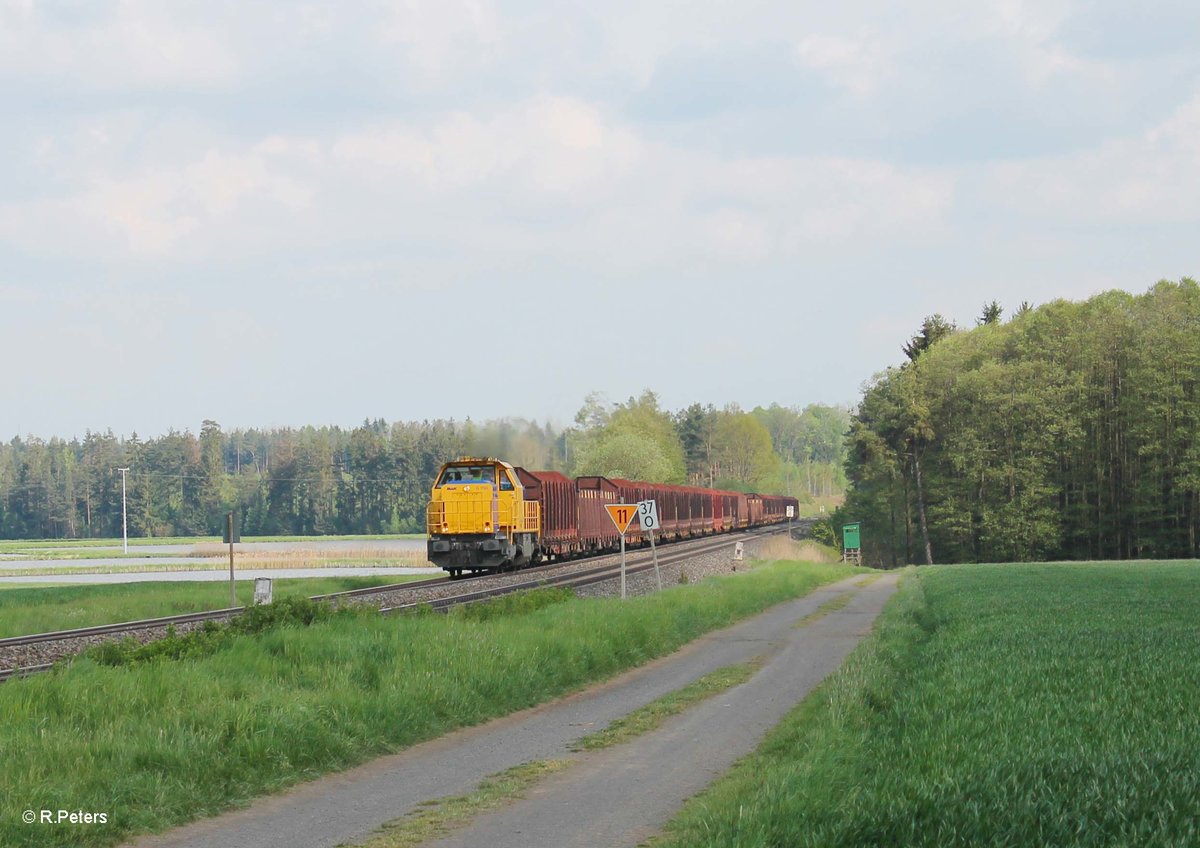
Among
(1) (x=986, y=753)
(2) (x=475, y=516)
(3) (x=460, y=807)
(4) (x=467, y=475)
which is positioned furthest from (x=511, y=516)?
(1) (x=986, y=753)

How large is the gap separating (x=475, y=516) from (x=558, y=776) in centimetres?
3017

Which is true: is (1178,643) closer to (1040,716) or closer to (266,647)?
(1040,716)

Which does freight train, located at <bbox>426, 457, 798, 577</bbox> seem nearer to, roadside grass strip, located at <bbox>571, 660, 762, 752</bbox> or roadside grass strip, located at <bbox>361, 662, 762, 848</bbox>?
roadside grass strip, located at <bbox>571, 660, 762, 752</bbox>

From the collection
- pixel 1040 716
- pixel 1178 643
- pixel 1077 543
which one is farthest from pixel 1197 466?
pixel 1040 716

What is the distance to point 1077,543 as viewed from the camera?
78375mm

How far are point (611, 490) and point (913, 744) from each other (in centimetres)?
4883

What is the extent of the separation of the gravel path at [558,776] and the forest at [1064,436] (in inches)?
2397

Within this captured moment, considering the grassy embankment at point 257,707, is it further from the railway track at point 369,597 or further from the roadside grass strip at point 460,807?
the railway track at point 369,597

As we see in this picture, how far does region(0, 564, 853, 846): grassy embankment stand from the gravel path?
33 centimetres

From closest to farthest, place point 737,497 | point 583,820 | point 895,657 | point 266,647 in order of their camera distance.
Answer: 1. point 583,820
2. point 266,647
3. point 895,657
4. point 737,497

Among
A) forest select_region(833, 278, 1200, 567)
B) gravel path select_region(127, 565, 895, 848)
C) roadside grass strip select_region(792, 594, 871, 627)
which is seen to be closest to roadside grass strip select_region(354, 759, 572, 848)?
gravel path select_region(127, 565, 895, 848)

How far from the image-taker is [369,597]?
30953mm

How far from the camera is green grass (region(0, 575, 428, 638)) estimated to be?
1175 inches

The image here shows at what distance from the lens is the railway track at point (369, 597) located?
21.2 meters
